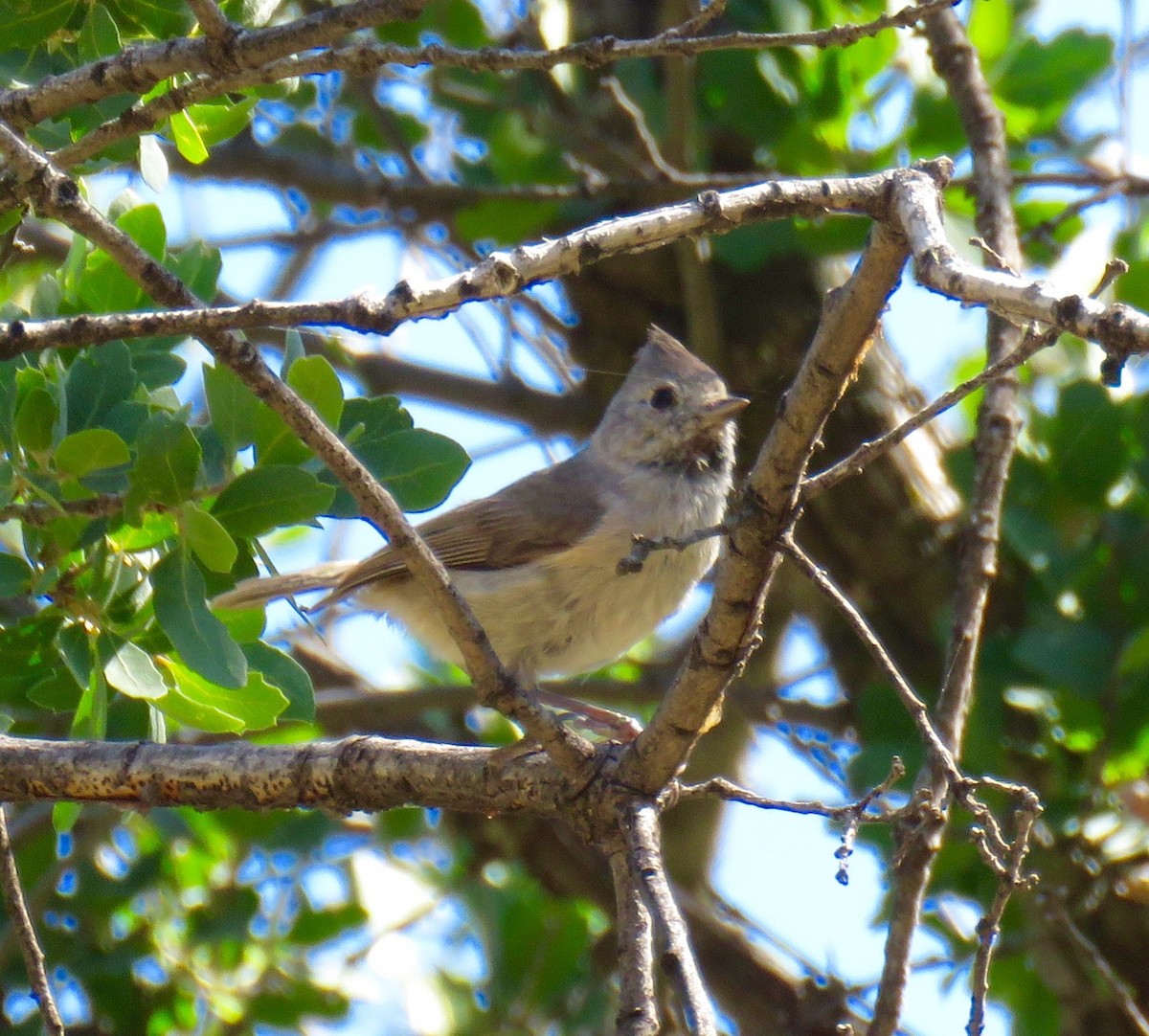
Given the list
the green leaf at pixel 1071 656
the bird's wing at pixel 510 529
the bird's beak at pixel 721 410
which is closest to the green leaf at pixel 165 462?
the bird's wing at pixel 510 529

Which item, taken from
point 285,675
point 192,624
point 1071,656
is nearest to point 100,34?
point 192,624

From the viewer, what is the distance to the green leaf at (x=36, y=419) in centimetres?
253

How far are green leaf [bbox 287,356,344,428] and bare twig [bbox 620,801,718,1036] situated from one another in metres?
0.89

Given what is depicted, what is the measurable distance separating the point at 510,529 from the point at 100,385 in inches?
82.5

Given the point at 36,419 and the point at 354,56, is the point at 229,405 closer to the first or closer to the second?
the point at 36,419

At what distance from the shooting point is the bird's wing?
460cm

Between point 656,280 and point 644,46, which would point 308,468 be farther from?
point 656,280

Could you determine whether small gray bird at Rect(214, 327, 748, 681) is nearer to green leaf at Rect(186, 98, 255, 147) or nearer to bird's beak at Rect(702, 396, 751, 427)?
bird's beak at Rect(702, 396, 751, 427)

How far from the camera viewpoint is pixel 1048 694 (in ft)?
15.2

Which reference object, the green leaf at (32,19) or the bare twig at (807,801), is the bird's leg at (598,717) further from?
the green leaf at (32,19)

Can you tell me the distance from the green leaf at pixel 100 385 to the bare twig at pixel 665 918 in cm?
126

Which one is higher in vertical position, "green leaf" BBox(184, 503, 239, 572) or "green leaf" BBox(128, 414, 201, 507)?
"green leaf" BBox(128, 414, 201, 507)

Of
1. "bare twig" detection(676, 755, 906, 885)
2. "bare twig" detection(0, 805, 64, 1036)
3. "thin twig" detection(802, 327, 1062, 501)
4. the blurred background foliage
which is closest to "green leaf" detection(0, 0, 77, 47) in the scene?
the blurred background foliage

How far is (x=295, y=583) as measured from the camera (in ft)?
15.7
